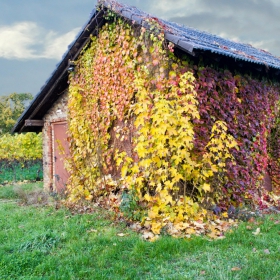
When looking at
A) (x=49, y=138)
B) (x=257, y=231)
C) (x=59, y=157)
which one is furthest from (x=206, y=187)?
(x=49, y=138)

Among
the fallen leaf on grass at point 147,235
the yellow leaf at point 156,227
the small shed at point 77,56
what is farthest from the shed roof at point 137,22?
the fallen leaf on grass at point 147,235

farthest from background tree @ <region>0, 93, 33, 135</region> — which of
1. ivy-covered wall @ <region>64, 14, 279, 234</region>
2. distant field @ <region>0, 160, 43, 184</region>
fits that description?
ivy-covered wall @ <region>64, 14, 279, 234</region>

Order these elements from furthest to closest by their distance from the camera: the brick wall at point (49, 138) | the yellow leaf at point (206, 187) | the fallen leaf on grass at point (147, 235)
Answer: the brick wall at point (49, 138) < the yellow leaf at point (206, 187) < the fallen leaf on grass at point (147, 235)

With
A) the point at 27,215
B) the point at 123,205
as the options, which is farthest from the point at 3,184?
the point at 123,205

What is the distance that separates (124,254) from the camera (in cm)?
418

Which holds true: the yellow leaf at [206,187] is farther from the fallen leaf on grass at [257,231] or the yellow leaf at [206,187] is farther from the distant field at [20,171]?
the distant field at [20,171]

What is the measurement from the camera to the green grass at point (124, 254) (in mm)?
3629

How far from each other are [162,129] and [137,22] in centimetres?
232

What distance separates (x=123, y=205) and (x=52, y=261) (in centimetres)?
195

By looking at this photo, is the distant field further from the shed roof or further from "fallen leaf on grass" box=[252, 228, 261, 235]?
"fallen leaf on grass" box=[252, 228, 261, 235]

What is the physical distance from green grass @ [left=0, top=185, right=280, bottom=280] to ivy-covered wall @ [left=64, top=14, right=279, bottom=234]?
0.71 meters

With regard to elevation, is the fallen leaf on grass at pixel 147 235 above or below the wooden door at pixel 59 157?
below

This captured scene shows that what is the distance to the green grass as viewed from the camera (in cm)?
363

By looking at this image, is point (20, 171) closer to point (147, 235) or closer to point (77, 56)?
point (77, 56)
